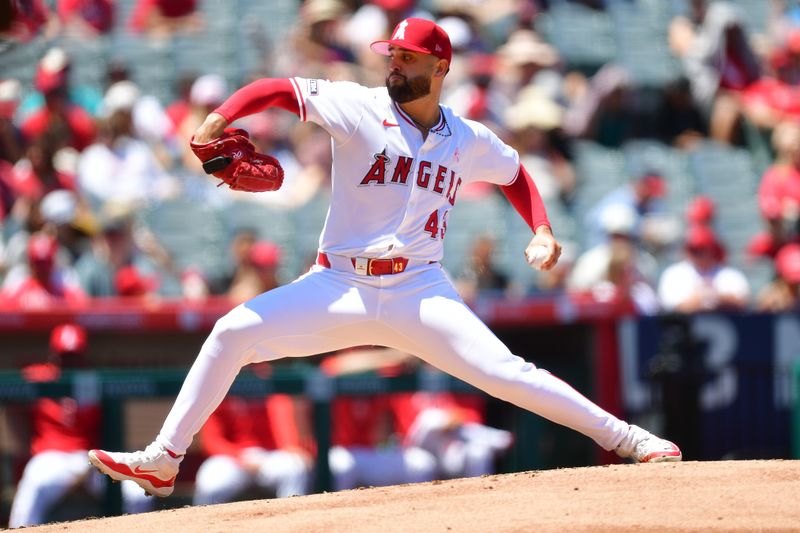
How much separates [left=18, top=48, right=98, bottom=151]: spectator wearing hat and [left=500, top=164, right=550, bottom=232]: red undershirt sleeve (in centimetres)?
457

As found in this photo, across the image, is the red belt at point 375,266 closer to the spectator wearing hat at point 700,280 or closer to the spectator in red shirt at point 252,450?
the spectator in red shirt at point 252,450

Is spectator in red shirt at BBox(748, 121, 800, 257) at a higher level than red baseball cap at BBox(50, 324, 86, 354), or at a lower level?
lower

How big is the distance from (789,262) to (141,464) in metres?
5.40

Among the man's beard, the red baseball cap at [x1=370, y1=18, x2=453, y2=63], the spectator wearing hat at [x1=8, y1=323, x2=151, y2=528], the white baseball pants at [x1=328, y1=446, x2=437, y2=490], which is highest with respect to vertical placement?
the red baseball cap at [x1=370, y1=18, x2=453, y2=63]

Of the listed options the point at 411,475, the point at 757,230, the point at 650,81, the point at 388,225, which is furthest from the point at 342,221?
the point at 650,81

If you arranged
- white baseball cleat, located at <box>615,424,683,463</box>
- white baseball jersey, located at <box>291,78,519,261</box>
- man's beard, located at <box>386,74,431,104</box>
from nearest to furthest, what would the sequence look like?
white baseball jersey, located at <box>291,78,519,261</box>, man's beard, located at <box>386,74,431,104</box>, white baseball cleat, located at <box>615,424,683,463</box>

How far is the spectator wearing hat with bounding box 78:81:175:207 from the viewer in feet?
28.1

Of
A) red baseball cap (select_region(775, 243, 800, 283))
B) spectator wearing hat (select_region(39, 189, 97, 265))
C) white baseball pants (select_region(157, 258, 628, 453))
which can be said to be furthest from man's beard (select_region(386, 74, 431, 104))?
red baseball cap (select_region(775, 243, 800, 283))

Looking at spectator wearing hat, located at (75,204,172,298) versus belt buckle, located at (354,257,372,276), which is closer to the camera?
belt buckle, located at (354,257,372,276)

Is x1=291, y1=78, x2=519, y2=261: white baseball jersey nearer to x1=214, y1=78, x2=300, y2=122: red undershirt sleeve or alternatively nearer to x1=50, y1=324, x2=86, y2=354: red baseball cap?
x1=214, y1=78, x2=300, y2=122: red undershirt sleeve

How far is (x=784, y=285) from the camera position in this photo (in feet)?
27.7

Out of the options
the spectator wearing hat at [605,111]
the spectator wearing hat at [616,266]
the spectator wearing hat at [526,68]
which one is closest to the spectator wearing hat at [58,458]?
the spectator wearing hat at [616,266]

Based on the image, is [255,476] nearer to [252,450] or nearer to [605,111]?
[252,450]

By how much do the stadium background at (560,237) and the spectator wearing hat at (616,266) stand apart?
9.0 inches
